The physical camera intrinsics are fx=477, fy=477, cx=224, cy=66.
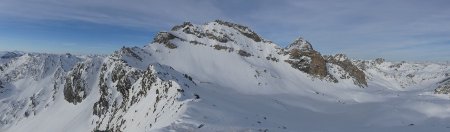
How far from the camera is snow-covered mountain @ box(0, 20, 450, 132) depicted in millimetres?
52594

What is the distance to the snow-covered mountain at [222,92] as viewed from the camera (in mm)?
52594

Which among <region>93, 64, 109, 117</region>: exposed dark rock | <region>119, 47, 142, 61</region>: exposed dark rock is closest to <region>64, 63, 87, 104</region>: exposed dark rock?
<region>93, 64, 109, 117</region>: exposed dark rock

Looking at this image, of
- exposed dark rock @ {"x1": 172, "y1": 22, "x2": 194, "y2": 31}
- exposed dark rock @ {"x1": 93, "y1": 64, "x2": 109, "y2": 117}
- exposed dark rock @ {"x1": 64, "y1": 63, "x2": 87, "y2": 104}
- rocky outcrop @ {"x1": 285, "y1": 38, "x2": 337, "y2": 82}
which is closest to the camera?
exposed dark rock @ {"x1": 93, "y1": 64, "x2": 109, "y2": 117}

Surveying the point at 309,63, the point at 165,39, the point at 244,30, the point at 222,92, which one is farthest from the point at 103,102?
the point at 244,30

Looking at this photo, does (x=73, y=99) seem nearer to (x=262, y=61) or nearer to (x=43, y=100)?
(x=262, y=61)

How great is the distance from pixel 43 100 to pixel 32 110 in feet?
65.4

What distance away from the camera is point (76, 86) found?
130 m

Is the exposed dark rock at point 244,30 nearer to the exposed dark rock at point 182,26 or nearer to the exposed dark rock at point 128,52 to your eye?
the exposed dark rock at point 182,26

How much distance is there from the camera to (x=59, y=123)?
122 meters

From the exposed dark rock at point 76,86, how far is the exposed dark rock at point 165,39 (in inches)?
912

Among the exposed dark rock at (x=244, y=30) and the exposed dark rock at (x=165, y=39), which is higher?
the exposed dark rock at (x=244, y=30)

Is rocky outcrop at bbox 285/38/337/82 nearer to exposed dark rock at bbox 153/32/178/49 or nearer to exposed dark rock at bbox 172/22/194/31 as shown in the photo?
exposed dark rock at bbox 172/22/194/31

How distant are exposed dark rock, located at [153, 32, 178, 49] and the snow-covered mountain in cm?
29

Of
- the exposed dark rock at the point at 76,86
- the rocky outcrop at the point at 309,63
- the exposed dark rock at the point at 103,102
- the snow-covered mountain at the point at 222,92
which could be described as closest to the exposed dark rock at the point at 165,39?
the snow-covered mountain at the point at 222,92
